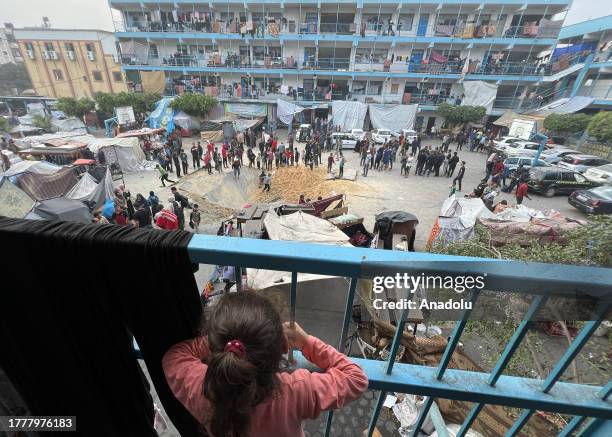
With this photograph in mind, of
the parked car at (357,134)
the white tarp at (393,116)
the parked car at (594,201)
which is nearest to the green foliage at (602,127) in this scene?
the parked car at (594,201)

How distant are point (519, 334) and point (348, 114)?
2821 cm

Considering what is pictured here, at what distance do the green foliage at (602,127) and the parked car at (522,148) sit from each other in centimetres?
253

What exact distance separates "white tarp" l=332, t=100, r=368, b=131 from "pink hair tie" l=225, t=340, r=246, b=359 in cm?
2812

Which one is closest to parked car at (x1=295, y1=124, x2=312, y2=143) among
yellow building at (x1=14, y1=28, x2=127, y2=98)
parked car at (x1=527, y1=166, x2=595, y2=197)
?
parked car at (x1=527, y1=166, x2=595, y2=197)

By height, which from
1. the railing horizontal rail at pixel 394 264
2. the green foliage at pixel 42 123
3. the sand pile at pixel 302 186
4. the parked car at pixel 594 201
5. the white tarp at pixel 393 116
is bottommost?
the sand pile at pixel 302 186

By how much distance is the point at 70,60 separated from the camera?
3631 cm

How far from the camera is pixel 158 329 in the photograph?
4.08ft

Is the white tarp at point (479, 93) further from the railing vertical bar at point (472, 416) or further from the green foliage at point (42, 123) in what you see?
the green foliage at point (42, 123)

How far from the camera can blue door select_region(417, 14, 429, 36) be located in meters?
26.8

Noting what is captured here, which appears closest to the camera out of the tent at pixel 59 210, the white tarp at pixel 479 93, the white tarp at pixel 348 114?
the tent at pixel 59 210

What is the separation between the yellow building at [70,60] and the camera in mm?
35281

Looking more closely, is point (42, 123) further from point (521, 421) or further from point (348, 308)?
point (521, 421)

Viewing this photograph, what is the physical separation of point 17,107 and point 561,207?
186ft

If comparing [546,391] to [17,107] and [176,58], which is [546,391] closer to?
[176,58]
